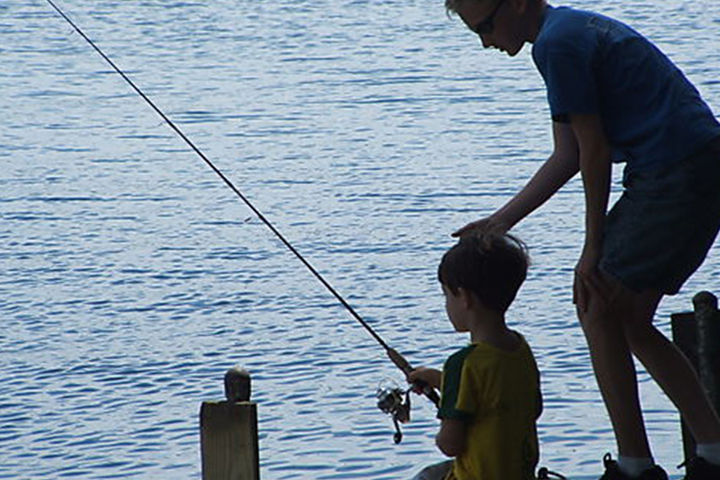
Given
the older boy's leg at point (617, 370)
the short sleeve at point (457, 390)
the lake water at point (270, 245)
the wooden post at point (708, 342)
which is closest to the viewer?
the short sleeve at point (457, 390)

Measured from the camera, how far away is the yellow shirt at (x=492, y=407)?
2984 mm

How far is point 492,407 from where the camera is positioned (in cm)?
298

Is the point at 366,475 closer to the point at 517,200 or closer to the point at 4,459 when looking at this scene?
the point at 4,459

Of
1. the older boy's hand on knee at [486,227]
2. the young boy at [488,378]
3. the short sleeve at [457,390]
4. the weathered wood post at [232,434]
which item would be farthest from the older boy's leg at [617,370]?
the weathered wood post at [232,434]

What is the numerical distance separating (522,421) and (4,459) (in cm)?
265

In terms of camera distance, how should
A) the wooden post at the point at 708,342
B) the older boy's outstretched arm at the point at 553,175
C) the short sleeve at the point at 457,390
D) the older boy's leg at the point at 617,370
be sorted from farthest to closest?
the wooden post at the point at 708,342 < the older boy's outstretched arm at the point at 553,175 < the older boy's leg at the point at 617,370 < the short sleeve at the point at 457,390

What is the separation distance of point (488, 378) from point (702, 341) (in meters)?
0.80

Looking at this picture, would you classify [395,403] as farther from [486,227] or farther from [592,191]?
[592,191]

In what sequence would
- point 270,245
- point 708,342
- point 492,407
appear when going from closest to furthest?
point 492,407, point 708,342, point 270,245

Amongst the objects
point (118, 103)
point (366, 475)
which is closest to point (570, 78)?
point (366, 475)

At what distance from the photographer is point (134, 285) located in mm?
7391

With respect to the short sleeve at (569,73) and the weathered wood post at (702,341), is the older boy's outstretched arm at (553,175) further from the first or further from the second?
the weathered wood post at (702,341)

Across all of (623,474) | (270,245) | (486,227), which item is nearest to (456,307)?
(486,227)

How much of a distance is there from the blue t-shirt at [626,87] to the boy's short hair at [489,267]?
1.20 ft
